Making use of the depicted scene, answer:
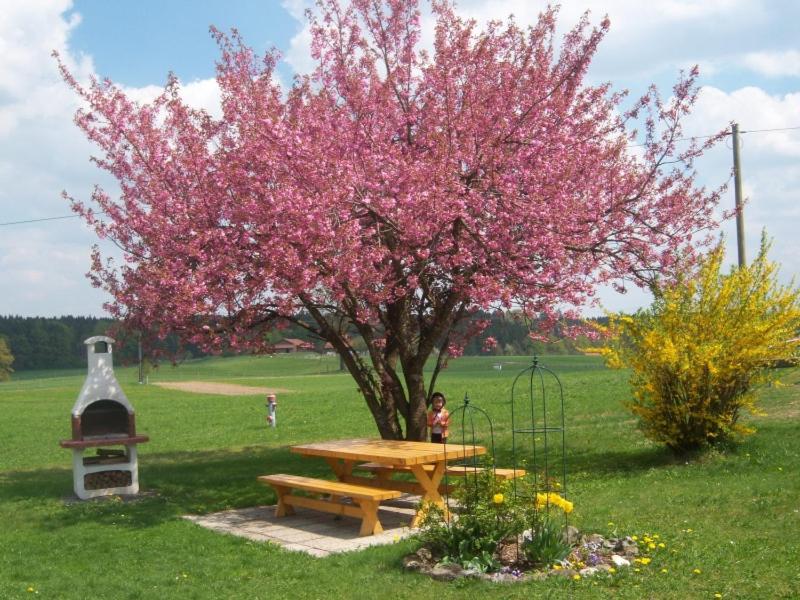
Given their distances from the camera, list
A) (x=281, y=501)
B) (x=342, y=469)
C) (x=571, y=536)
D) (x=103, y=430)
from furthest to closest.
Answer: (x=103, y=430), (x=342, y=469), (x=281, y=501), (x=571, y=536)

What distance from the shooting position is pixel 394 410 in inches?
512

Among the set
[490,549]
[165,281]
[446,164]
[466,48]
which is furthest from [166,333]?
[490,549]

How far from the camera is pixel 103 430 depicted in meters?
12.1

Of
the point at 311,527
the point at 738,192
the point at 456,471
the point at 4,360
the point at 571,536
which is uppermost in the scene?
the point at 738,192

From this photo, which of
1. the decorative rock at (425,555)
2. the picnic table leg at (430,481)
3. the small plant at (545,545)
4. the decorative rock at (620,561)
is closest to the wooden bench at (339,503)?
the picnic table leg at (430,481)

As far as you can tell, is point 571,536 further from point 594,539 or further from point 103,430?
point 103,430

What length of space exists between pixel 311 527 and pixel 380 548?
1815 millimetres

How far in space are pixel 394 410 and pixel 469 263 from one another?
125 inches

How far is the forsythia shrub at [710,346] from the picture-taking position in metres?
11.2

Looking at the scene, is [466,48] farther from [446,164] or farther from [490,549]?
[490,549]

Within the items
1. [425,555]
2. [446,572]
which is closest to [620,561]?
[446,572]

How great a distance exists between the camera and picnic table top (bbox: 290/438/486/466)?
8719mm

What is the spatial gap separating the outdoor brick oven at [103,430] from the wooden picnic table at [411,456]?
2943 millimetres

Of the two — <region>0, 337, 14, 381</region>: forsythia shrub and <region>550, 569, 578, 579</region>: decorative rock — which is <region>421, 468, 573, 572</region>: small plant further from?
<region>0, 337, 14, 381</region>: forsythia shrub
